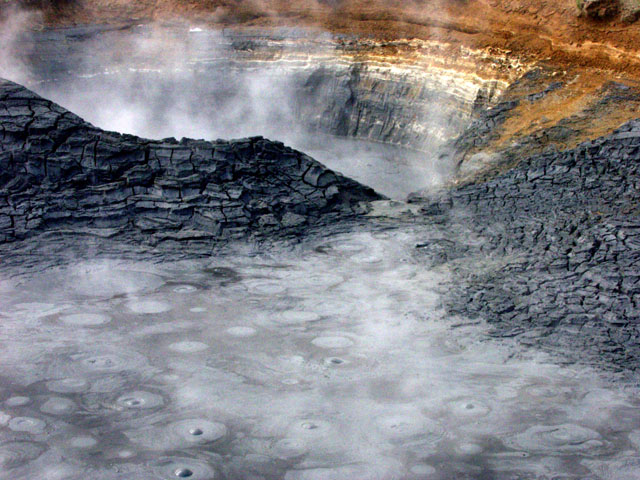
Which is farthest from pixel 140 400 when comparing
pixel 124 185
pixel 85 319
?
pixel 124 185

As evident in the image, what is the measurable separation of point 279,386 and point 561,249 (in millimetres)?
2927

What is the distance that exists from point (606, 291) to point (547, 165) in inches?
93.0

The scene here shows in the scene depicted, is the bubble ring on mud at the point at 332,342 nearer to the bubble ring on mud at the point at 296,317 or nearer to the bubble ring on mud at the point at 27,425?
the bubble ring on mud at the point at 296,317

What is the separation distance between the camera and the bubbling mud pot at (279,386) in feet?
11.0

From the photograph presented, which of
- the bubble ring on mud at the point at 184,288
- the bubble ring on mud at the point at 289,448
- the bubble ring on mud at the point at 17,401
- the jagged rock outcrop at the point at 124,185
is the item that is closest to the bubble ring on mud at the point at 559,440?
the bubble ring on mud at the point at 289,448

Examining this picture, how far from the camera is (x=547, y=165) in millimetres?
7035

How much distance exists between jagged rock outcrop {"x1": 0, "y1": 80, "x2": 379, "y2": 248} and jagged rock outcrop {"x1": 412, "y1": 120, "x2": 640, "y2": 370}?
1.63 meters

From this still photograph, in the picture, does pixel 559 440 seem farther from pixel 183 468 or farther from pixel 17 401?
pixel 17 401

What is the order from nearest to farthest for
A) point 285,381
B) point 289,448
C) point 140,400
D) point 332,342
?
point 289,448 → point 140,400 → point 285,381 → point 332,342

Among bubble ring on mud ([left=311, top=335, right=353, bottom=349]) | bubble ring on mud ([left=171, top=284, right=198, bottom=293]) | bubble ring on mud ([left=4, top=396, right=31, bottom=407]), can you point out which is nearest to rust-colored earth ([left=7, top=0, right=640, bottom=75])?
bubble ring on mud ([left=311, top=335, right=353, bottom=349])

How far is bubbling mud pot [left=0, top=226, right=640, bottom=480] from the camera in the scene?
3.34 metres

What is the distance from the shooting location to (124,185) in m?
6.30

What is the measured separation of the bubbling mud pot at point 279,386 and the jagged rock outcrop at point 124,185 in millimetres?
622

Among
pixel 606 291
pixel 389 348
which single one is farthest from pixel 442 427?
pixel 606 291
